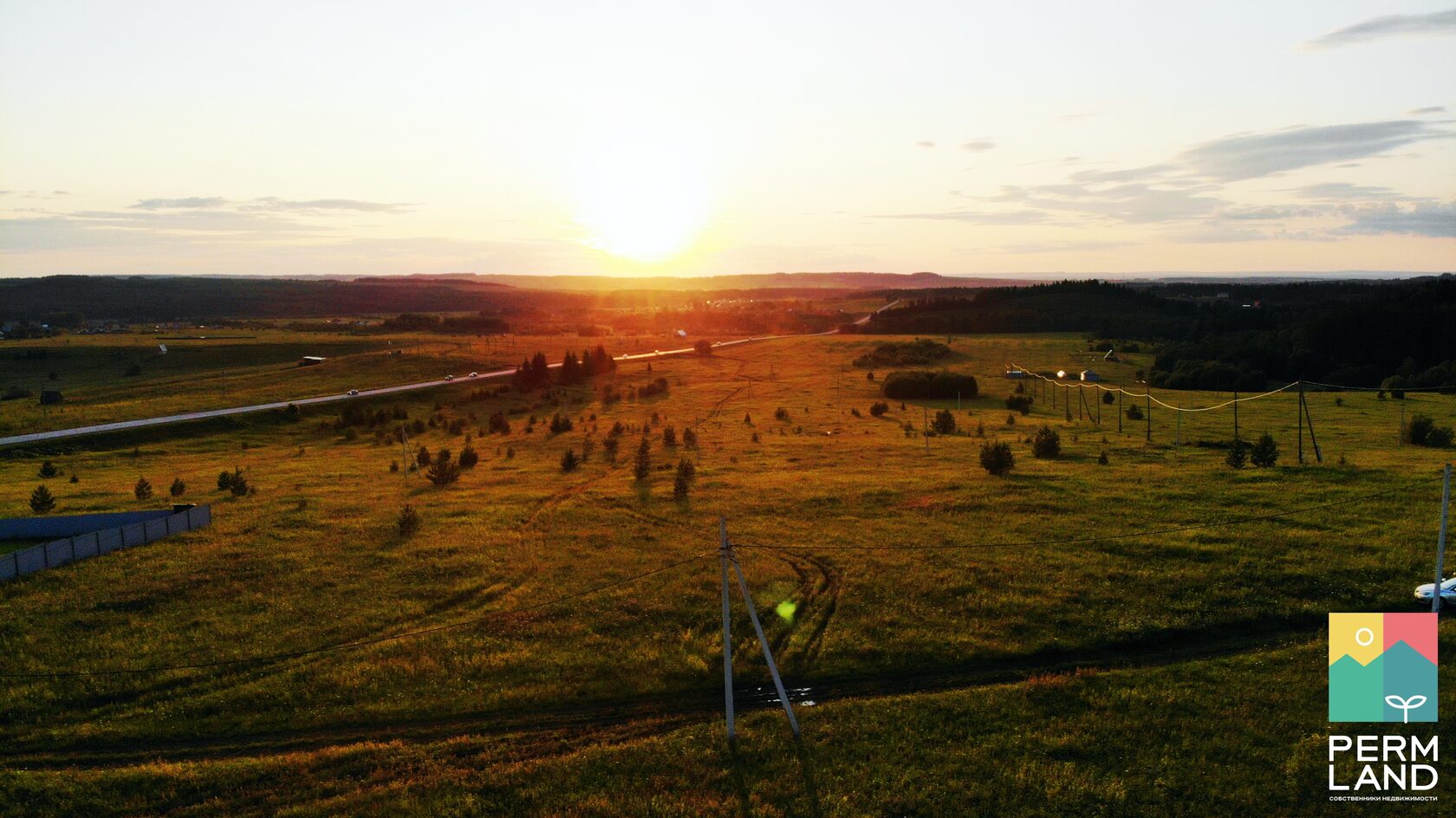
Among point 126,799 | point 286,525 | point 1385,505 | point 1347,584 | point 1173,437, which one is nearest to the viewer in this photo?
point 126,799

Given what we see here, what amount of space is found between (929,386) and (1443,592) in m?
60.1

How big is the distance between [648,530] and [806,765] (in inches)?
683

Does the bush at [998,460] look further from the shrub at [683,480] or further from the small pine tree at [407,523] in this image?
the small pine tree at [407,523]

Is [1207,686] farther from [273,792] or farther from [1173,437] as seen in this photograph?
[1173,437]

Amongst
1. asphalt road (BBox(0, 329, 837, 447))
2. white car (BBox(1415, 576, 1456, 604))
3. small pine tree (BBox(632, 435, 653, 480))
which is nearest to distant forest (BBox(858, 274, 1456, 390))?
white car (BBox(1415, 576, 1456, 604))

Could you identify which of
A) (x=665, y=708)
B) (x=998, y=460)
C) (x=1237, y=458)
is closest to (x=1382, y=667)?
(x=665, y=708)

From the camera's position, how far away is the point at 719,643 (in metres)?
22.0

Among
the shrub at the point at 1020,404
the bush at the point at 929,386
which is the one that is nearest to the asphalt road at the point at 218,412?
the bush at the point at 929,386

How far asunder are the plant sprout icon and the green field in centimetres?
48

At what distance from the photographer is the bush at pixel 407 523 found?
1309 inches

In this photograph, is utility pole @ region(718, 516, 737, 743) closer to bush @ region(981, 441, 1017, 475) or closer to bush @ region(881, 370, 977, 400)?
bush @ region(981, 441, 1017, 475)

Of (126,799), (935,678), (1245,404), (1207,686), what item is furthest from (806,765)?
(1245,404)

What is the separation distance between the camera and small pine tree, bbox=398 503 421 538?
33.2 metres

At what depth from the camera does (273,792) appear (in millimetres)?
15695
